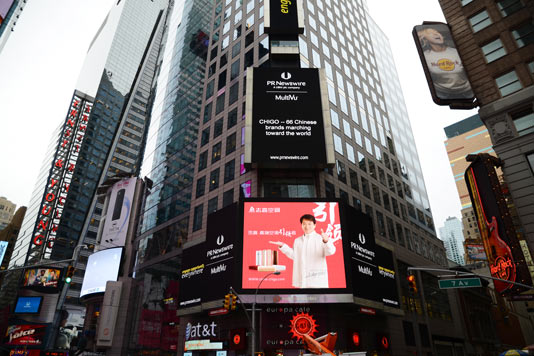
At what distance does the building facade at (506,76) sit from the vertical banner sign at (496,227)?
2.45 feet

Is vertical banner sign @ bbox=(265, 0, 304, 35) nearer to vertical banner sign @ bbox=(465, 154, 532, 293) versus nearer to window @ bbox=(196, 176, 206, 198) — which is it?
window @ bbox=(196, 176, 206, 198)

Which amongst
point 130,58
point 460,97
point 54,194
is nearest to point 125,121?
point 54,194

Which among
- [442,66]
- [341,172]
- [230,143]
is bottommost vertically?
[341,172]

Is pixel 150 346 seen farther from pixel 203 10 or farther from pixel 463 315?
pixel 203 10

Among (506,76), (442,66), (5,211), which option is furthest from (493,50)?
(5,211)

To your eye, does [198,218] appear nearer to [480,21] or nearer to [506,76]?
[506,76]

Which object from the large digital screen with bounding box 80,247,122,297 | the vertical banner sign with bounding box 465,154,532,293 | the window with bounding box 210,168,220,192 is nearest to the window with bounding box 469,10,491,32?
the vertical banner sign with bounding box 465,154,532,293

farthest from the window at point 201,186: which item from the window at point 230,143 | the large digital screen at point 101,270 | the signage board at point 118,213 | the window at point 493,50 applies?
the window at point 493,50

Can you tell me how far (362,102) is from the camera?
196 ft

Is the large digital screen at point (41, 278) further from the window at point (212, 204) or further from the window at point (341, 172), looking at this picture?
the window at point (341, 172)

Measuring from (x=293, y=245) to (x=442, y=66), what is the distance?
63.8ft

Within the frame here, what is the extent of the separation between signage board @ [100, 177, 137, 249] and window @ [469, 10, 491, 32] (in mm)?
59418

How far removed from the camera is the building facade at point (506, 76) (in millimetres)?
22109

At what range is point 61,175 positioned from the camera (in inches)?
4963
